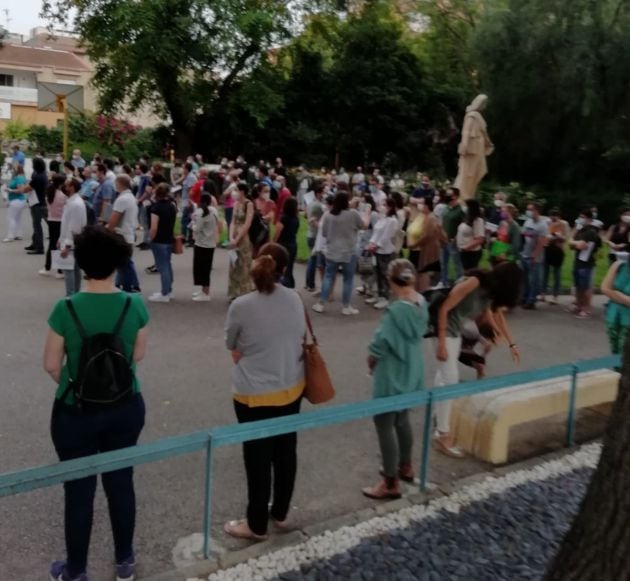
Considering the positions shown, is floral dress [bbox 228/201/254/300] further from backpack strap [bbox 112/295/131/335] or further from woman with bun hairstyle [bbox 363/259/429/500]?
backpack strap [bbox 112/295/131/335]

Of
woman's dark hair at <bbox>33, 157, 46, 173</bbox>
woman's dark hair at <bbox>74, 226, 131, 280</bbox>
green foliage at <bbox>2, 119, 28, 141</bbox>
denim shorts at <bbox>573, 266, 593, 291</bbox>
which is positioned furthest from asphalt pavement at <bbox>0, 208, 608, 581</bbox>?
green foliage at <bbox>2, 119, 28, 141</bbox>

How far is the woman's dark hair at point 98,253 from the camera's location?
3.54 meters

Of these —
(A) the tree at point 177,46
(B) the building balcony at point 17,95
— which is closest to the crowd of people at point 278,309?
(A) the tree at point 177,46

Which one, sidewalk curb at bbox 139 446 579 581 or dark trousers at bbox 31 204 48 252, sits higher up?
dark trousers at bbox 31 204 48 252

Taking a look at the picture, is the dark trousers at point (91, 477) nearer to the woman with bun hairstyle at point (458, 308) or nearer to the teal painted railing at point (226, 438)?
the teal painted railing at point (226, 438)

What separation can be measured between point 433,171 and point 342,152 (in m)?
4.07

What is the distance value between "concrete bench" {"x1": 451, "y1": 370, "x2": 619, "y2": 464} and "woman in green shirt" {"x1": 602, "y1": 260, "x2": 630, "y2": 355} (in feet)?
1.90

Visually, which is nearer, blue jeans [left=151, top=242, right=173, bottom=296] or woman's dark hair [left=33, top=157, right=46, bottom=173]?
blue jeans [left=151, top=242, right=173, bottom=296]

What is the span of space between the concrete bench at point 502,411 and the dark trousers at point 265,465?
195 cm

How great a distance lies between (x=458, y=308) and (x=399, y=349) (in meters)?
1.33

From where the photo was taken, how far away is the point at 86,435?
3.57m

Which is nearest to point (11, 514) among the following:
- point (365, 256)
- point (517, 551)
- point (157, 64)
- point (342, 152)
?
point (517, 551)

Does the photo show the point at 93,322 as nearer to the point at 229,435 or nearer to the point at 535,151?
the point at 229,435

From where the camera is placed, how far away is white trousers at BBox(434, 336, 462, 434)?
19.4 ft
